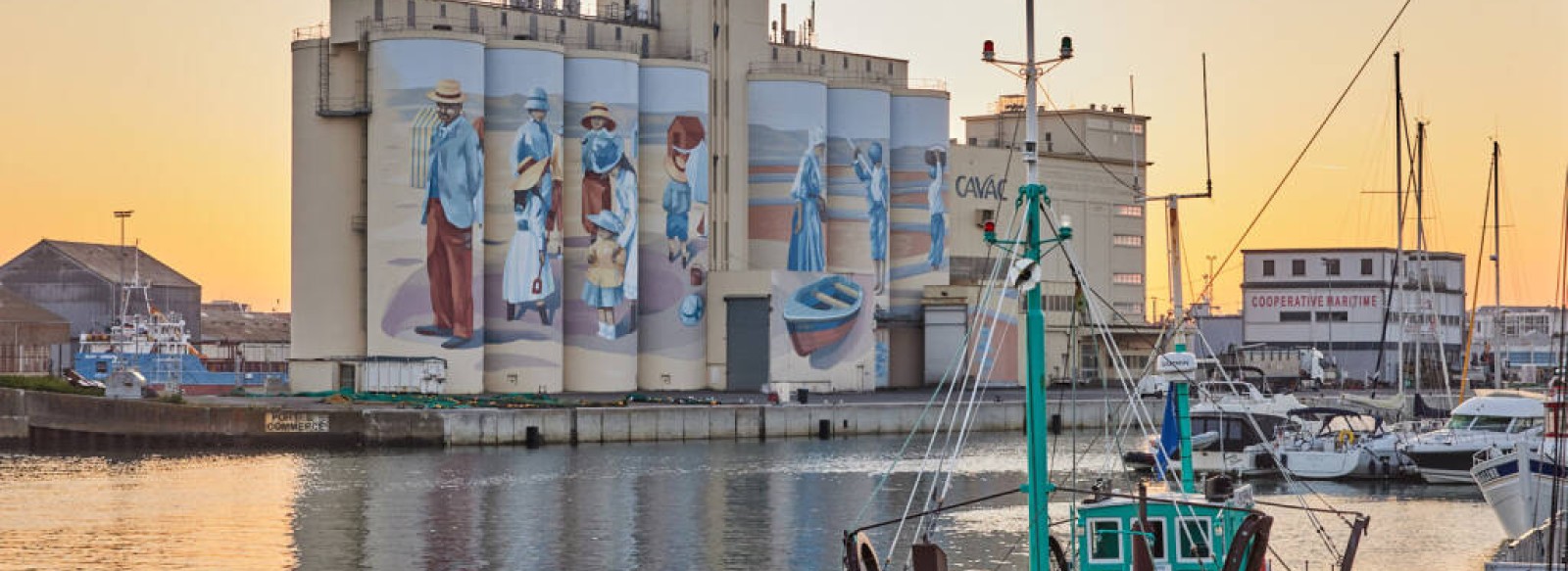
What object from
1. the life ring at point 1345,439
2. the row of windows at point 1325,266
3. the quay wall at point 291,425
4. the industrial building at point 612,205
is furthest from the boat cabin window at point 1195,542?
the row of windows at point 1325,266

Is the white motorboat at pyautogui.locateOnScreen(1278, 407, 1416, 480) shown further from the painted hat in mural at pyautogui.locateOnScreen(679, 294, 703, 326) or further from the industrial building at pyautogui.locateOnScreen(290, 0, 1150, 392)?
the painted hat in mural at pyautogui.locateOnScreen(679, 294, 703, 326)

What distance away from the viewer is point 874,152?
131000 millimetres

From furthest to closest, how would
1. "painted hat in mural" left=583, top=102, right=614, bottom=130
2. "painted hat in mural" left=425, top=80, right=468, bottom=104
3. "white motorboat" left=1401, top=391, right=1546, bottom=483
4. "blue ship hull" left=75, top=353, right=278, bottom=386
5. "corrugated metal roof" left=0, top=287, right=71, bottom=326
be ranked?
1. "corrugated metal roof" left=0, top=287, right=71, bottom=326
2. "blue ship hull" left=75, top=353, right=278, bottom=386
3. "painted hat in mural" left=583, top=102, right=614, bottom=130
4. "painted hat in mural" left=425, top=80, right=468, bottom=104
5. "white motorboat" left=1401, top=391, right=1546, bottom=483

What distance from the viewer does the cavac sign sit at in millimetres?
143375

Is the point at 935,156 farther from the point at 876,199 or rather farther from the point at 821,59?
the point at 821,59

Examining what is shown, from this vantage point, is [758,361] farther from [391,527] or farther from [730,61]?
[391,527]

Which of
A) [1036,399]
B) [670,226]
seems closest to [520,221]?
[670,226]

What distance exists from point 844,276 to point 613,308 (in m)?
12.7

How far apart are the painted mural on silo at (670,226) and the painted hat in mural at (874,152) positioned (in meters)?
14.5

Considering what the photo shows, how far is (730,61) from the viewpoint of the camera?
406 feet

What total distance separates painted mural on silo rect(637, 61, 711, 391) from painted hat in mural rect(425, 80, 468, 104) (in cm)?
1334

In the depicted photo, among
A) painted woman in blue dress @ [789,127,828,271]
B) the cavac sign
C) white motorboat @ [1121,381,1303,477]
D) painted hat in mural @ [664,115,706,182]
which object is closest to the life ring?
white motorboat @ [1121,381,1303,477]

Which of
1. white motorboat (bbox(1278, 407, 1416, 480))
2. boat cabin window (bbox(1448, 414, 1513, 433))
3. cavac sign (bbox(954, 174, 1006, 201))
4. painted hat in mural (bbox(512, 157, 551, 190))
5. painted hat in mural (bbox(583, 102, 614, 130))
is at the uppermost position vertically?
painted hat in mural (bbox(583, 102, 614, 130))

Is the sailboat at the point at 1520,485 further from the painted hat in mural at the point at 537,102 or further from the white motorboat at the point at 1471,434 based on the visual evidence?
the painted hat in mural at the point at 537,102
